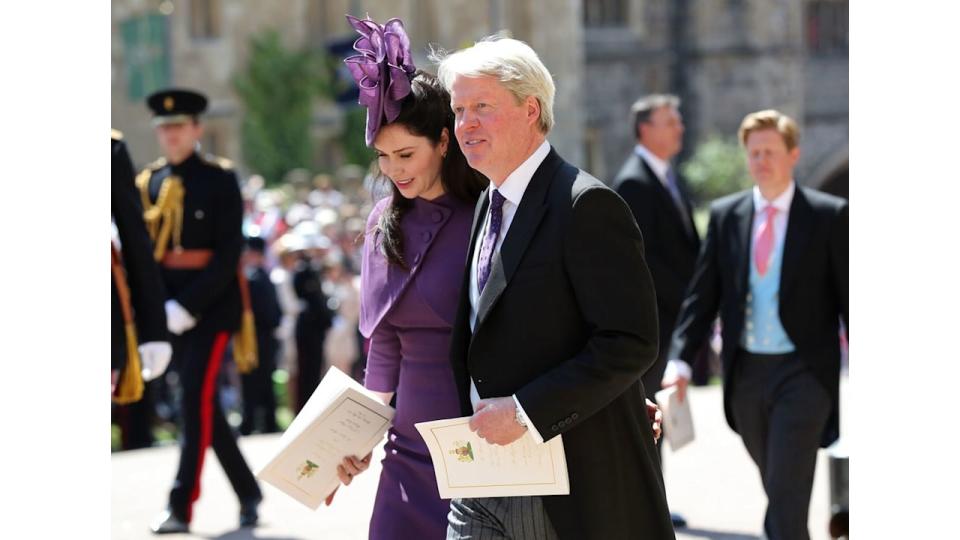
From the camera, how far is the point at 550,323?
3691 mm

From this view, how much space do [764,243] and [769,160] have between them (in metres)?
0.35

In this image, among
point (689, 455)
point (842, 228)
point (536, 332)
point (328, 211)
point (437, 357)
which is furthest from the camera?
point (328, 211)

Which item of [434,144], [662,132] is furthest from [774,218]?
[434,144]

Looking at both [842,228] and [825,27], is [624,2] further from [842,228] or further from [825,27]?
[842,228]

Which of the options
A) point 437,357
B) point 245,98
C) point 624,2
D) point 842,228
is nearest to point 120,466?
point 842,228

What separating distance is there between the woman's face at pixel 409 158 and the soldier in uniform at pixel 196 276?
3.45 m

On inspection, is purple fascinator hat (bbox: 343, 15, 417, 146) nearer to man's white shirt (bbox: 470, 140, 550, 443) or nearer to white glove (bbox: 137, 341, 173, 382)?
man's white shirt (bbox: 470, 140, 550, 443)

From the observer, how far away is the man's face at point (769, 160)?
6.52 metres

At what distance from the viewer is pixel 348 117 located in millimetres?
32531

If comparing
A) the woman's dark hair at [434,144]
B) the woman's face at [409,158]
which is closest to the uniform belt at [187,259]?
the woman's dark hair at [434,144]

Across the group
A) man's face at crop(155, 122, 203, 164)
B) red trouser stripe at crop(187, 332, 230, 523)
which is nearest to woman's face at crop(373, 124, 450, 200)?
red trouser stripe at crop(187, 332, 230, 523)

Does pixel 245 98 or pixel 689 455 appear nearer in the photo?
A: pixel 689 455

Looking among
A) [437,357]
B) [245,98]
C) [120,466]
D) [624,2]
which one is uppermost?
[624,2]

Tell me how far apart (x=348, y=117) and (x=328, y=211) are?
14617 millimetres
